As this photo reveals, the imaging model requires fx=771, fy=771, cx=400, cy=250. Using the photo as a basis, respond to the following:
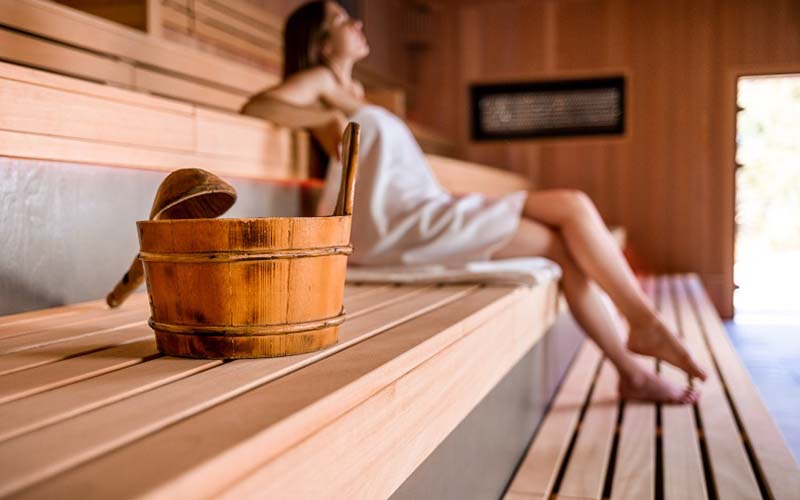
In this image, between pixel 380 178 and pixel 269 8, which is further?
pixel 269 8

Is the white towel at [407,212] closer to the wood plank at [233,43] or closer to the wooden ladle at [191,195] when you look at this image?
the wooden ladle at [191,195]

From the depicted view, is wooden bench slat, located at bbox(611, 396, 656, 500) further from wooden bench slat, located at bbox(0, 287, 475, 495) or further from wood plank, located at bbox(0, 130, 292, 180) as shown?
wood plank, located at bbox(0, 130, 292, 180)

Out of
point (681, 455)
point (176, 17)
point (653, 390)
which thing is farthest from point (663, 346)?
point (176, 17)

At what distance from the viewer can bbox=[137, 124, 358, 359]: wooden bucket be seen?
0.91 m

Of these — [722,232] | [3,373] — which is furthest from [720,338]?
[3,373]

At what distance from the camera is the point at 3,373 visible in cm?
87

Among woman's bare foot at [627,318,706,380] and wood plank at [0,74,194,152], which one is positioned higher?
wood plank at [0,74,194,152]

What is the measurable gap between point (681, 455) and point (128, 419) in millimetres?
1468

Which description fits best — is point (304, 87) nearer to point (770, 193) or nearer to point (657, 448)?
point (657, 448)

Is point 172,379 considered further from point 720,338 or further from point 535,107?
point 535,107

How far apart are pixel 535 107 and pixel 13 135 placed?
5256 mm

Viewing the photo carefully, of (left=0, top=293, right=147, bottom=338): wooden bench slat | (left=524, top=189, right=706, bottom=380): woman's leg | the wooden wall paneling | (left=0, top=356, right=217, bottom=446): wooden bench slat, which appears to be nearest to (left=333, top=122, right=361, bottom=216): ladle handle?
(left=0, top=356, right=217, bottom=446): wooden bench slat

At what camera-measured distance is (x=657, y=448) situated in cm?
188

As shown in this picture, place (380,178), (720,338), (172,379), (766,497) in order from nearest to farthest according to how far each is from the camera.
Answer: (172,379)
(766,497)
(380,178)
(720,338)
